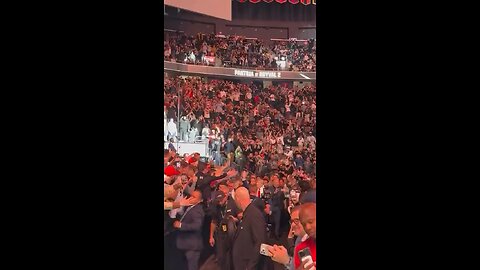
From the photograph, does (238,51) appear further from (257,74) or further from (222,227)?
(222,227)

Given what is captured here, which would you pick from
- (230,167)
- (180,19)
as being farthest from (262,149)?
(180,19)

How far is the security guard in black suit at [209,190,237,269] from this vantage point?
20.4ft

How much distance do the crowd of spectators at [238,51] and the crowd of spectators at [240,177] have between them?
7.5 inches

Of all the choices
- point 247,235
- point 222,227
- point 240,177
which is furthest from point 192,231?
point 240,177

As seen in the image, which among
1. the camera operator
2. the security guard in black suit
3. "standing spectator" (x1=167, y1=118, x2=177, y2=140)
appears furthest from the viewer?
the camera operator

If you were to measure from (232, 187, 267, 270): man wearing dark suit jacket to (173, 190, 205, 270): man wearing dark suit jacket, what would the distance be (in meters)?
0.34

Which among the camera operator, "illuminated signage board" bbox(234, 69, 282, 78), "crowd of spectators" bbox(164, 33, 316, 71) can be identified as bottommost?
the camera operator

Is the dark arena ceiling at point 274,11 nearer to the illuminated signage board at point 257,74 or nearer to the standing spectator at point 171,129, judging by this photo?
the illuminated signage board at point 257,74

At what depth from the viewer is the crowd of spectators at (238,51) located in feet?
20.1

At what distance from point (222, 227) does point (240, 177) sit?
466 mm

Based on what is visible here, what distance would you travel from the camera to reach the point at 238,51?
6320mm

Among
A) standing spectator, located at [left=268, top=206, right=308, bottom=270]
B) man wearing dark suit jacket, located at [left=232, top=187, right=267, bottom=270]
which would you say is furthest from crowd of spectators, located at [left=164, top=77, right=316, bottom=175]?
standing spectator, located at [left=268, top=206, right=308, bottom=270]

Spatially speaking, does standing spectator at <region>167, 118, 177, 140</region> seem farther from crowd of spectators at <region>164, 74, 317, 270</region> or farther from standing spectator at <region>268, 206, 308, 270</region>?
standing spectator at <region>268, 206, 308, 270</region>

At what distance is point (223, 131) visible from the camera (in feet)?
20.6
